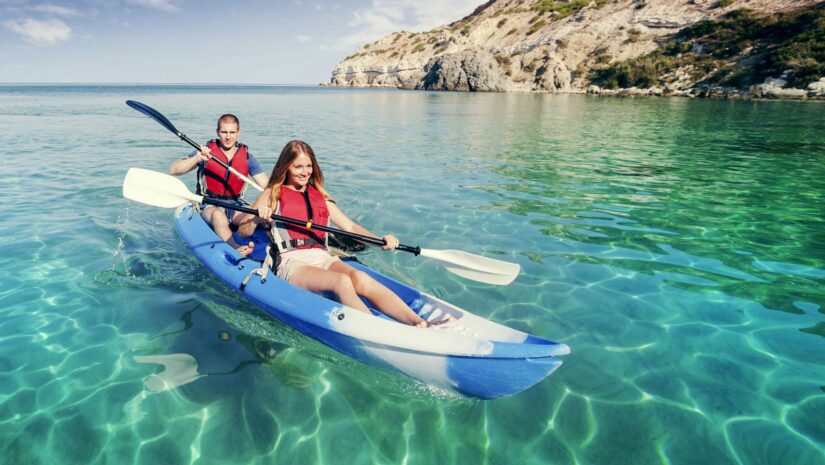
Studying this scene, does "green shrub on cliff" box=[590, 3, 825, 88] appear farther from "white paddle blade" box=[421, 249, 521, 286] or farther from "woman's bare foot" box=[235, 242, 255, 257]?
"woman's bare foot" box=[235, 242, 255, 257]

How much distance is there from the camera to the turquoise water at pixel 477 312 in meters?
3.12

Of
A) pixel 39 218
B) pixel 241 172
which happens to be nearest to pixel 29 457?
pixel 241 172

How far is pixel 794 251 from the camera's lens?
6078 millimetres

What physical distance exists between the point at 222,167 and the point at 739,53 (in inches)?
2107

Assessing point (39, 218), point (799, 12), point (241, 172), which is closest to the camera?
point (241, 172)

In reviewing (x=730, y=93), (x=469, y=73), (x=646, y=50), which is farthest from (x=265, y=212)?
(x=469, y=73)

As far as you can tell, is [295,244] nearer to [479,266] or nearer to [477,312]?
[479,266]

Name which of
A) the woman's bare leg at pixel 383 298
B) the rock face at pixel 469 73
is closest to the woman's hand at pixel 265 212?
the woman's bare leg at pixel 383 298

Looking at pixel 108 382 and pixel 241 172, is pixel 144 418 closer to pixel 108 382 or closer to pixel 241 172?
pixel 108 382

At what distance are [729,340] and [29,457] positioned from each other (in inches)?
227

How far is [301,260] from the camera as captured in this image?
4.37 m

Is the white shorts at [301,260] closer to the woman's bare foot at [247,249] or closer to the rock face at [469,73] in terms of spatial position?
the woman's bare foot at [247,249]

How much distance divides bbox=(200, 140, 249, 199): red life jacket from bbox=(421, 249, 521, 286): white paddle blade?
146 inches

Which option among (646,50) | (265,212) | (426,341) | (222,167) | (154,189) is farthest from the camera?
(646,50)
